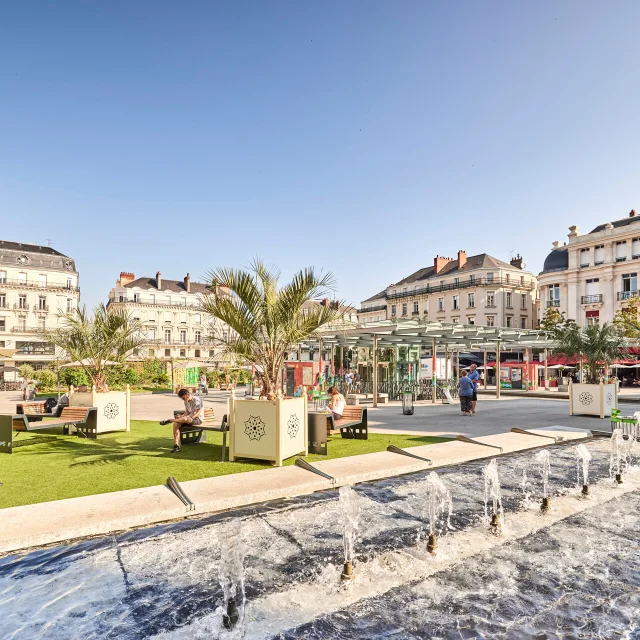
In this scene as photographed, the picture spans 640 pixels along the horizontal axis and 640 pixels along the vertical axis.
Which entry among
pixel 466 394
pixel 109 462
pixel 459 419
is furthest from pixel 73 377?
pixel 109 462

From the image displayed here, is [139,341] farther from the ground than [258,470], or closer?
farther from the ground

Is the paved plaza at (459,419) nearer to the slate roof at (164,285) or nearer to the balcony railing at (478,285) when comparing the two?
the balcony railing at (478,285)

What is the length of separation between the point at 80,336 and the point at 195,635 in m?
11.3

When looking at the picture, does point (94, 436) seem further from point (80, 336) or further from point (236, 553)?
point (236, 553)

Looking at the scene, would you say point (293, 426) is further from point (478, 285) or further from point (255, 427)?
point (478, 285)

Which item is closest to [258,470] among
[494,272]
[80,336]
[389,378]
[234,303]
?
[234,303]

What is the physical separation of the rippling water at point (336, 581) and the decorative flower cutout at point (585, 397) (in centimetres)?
1078

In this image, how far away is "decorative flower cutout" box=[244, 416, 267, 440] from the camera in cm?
823

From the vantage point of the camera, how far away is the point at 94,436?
11180mm

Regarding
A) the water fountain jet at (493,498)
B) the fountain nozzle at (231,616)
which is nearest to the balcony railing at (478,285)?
the water fountain jet at (493,498)

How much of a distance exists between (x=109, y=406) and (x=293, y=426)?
5.51m

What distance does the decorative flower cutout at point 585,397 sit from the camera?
1567 centimetres

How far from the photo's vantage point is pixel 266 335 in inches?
348

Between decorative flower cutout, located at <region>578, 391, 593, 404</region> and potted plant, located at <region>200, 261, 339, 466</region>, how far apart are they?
1064 centimetres
